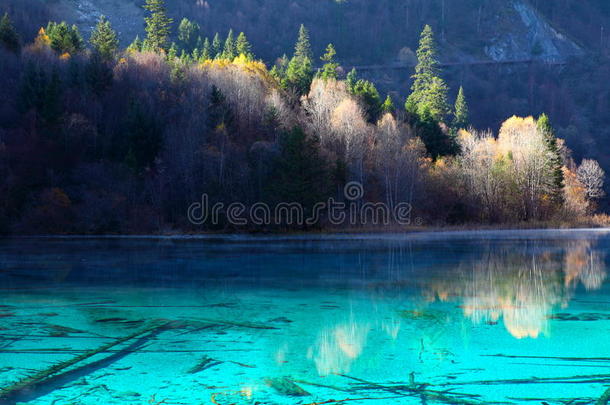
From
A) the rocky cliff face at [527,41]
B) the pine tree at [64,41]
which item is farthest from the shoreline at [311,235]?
the rocky cliff face at [527,41]

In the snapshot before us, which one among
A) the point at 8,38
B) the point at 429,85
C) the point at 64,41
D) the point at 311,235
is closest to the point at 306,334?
the point at 311,235

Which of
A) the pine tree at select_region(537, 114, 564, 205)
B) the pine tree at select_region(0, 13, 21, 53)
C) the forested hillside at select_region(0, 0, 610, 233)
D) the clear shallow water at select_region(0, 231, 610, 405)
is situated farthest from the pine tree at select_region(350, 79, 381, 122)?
the clear shallow water at select_region(0, 231, 610, 405)

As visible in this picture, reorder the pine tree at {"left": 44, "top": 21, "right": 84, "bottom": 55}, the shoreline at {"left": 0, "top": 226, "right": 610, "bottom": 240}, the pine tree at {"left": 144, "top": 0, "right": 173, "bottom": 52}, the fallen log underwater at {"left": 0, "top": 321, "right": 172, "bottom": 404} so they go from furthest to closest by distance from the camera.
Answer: the pine tree at {"left": 144, "top": 0, "right": 173, "bottom": 52}
the pine tree at {"left": 44, "top": 21, "right": 84, "bottom": 55}
the shoreline at {"left": 0, "top": 226, "right": 610, "bottom": 240}
the fallen log underwater at {"left": 0, "top": 321, "right": 172, "bottom": 404}

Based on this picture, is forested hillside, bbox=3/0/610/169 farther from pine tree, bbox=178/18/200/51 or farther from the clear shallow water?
the clear shallow water

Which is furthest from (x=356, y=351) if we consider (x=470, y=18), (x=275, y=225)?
(x=470, y=18)

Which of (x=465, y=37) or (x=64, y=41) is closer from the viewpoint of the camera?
(x=64, y=41)

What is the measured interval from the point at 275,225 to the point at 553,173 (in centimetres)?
2642

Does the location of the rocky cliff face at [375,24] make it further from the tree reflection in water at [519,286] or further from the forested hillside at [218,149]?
the tree reflection in water at [519,286]

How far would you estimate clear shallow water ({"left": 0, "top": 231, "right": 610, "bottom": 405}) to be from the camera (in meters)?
8.16

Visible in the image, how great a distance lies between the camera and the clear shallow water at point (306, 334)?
321 inches

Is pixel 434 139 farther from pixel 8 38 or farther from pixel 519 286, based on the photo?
pixel 519 286

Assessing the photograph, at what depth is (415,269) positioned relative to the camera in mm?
21766

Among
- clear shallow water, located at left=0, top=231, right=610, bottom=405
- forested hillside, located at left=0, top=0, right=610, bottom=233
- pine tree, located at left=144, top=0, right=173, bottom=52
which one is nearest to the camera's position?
clear shallow water, located at left=0, top=231, right=610, bottom=405

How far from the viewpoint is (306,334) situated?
11320mm
